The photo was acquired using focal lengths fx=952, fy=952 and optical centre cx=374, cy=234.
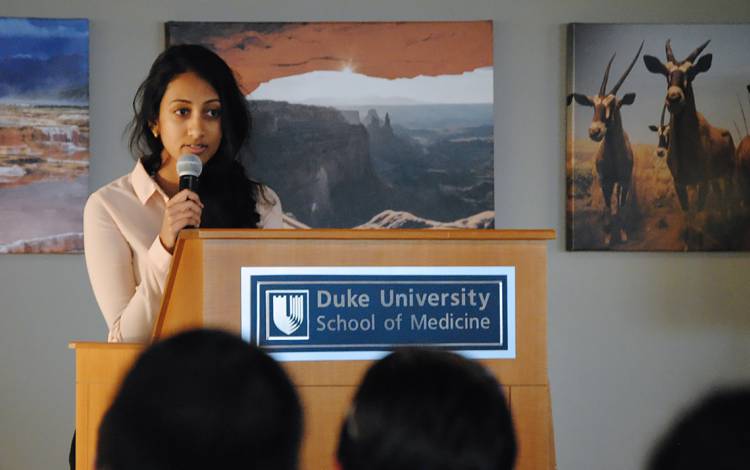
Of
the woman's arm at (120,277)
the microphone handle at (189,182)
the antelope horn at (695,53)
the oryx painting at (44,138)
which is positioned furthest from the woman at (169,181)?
the antelope horn at (695,53)

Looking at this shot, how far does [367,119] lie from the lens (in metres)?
4.48

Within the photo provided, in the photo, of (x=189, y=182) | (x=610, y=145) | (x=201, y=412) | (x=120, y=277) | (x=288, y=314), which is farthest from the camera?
(x=610, y=145)

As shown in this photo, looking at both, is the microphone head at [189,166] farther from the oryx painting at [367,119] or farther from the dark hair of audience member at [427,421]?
the oryx painting at [367,119]

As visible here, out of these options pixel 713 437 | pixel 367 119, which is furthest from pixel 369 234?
pixel 367 119

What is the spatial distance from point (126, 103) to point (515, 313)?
9.28 ft

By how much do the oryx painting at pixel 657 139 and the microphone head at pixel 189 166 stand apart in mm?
2427

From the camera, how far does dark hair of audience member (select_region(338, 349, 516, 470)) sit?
115 cm

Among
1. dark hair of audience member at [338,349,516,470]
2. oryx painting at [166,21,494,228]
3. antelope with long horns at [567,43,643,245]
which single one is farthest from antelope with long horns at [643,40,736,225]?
dark hair of audience member at [338,349,516,470]

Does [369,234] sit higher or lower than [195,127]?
lower

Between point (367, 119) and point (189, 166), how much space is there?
81.9 inches

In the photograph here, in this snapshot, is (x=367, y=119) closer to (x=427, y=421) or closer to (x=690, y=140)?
(x=690, y=140)

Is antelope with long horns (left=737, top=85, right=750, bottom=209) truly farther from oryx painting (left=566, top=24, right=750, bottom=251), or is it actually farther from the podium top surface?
the podium top surface

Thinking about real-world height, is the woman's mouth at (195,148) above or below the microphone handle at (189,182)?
above

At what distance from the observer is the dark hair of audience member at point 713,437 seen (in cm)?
91
